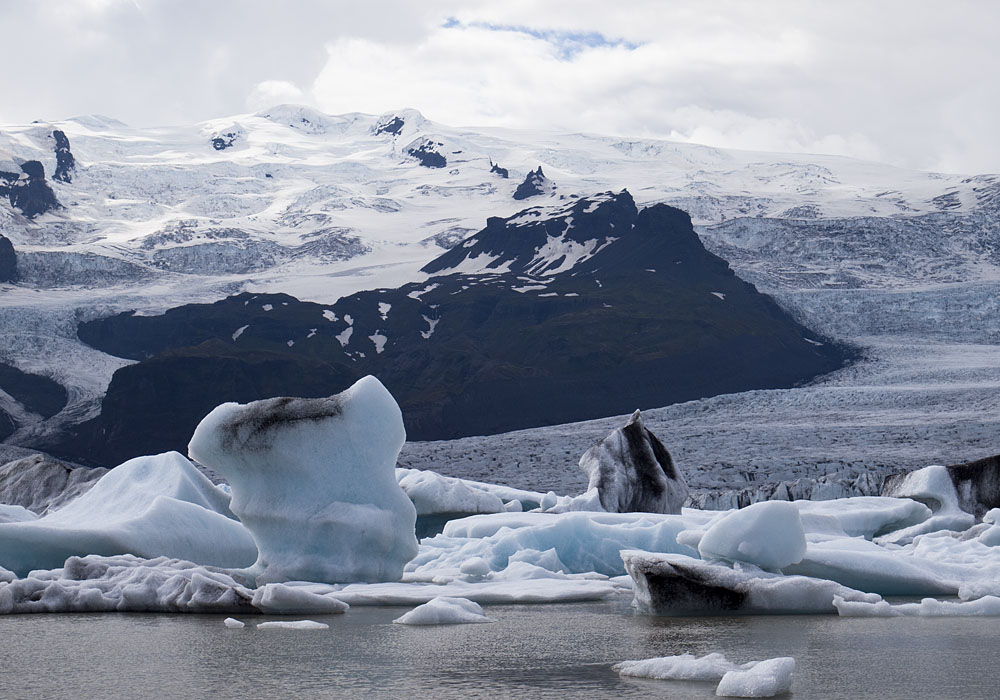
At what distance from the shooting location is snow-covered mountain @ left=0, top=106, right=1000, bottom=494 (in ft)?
244

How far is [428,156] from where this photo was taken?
159500mm

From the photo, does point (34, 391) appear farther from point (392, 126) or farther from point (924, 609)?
point (392, 126)

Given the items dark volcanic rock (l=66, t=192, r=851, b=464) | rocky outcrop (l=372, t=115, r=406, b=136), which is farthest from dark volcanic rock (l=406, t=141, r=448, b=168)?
dark volcanic rock (l=66, t=192, r=851, b=464)

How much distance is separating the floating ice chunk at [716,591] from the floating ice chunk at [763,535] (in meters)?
0.38

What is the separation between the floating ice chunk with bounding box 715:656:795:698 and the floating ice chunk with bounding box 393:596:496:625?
3.55 m

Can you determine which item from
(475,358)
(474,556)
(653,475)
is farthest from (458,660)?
(475,358)

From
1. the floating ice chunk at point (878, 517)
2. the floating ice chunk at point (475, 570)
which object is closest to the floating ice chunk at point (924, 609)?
the floating ice chunk at point (475, 570)

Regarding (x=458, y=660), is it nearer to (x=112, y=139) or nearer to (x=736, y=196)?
(x=736, y=196)

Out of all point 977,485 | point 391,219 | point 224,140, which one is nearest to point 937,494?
point 977,485

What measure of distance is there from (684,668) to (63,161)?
142 m

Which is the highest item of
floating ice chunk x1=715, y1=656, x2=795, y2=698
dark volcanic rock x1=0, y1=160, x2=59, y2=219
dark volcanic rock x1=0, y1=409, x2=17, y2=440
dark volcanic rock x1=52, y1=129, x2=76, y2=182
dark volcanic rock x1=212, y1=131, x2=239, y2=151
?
dark volcanic rock x1=212, y1=131, x2=239, y2=151

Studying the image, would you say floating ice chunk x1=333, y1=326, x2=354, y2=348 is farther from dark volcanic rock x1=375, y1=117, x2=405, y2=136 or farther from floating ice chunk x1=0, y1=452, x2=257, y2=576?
dark volcanic rock x1=375, y1=117, x2=405, y2=136

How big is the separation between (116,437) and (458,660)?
71927mm

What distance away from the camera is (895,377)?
5666 centimetres
